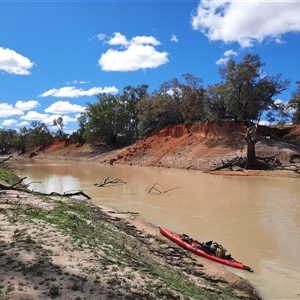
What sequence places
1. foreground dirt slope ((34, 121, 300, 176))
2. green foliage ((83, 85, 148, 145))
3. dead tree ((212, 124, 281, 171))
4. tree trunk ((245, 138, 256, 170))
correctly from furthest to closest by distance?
green foliage ((83, 85, 148, 145))
foreground dirt slope ((34, 121, 300, 176))
tree trunk ((245, 138, 256, 170))
dead tree ((212, 124, 281, 171))

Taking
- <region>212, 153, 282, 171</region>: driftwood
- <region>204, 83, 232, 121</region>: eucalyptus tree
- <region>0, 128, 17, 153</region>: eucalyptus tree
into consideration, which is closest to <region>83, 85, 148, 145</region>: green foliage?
<region>204, 83, 232, 121</region>: eucalyptus tree

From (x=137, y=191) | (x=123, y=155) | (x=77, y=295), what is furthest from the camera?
(x=123, y=155)

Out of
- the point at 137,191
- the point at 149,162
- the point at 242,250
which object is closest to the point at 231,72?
the point at 149,162

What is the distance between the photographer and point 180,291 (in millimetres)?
5176

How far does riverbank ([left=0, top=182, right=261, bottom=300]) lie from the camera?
15.0 ft

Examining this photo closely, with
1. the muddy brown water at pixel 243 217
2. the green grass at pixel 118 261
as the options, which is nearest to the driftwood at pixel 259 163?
the muddy brown water at pixel 243 217

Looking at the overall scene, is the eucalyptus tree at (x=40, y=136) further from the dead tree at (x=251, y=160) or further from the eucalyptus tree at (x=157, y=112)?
the dead tree at (x=251, y=160)

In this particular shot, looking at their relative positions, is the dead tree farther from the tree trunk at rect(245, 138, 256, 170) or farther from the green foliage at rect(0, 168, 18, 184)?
the green foliage at rect(0, 168, 18, 184)

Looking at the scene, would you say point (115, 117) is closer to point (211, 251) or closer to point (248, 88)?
point (248, 88)

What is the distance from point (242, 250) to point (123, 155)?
44993 millimetres

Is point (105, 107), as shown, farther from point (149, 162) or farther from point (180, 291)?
point (180, 291)

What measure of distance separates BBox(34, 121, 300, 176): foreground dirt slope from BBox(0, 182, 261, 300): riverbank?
2369cm

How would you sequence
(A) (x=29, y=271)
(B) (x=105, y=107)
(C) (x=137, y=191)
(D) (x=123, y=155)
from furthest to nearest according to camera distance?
(B) (x=105, y=107), (D) (x=123, y=155), (C) (x=137, y=191), (A) (x=29, y=271)

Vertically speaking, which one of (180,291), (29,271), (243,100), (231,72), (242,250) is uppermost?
(231,72)
